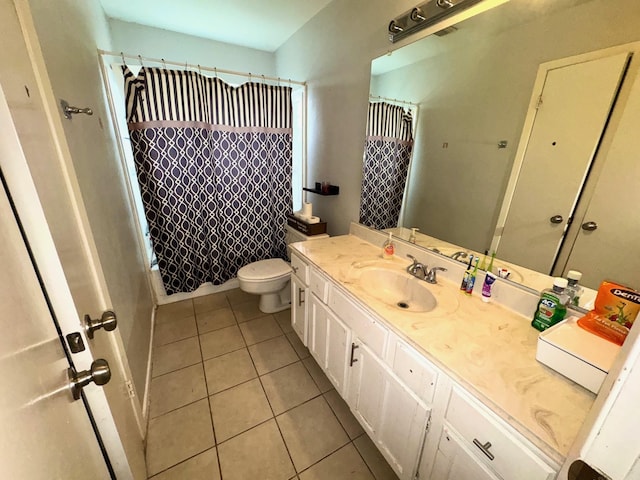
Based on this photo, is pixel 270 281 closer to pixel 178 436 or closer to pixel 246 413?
pixel 246 413

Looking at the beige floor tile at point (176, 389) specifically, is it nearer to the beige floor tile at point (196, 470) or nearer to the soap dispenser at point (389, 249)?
the beige floor tile at point (196, 470)

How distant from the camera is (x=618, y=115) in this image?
2.55 ft

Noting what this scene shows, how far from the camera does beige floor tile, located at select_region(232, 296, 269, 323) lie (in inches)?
88.9

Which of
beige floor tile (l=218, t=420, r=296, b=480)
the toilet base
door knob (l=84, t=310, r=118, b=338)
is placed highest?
door knob (l=84, t=310, r=118, b=338)

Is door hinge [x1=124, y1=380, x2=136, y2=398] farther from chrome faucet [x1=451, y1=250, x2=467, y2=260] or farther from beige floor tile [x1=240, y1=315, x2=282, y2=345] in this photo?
chrome faucet [x1=451, y1=250, x2=467, y2=260]

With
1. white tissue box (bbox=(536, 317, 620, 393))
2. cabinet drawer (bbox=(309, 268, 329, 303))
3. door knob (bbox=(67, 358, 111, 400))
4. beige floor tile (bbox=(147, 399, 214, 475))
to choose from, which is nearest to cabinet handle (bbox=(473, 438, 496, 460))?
white tissue box (bbox=(536, 317, 620, 393))

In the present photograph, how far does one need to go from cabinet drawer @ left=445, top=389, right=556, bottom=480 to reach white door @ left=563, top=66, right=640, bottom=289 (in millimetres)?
603

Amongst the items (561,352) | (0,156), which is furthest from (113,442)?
(561,352)

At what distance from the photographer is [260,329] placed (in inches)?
83.3

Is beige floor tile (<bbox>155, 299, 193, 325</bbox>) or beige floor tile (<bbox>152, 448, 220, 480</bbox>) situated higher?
beige floor tile (<bbox>155, 299, 193, 325</bbox>)

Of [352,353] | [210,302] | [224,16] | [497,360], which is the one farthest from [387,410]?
[224,16]

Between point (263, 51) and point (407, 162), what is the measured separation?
2.20m

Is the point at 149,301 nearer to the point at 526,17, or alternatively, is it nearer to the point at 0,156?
the point at 0,156

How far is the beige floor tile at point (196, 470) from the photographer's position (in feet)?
3.81
